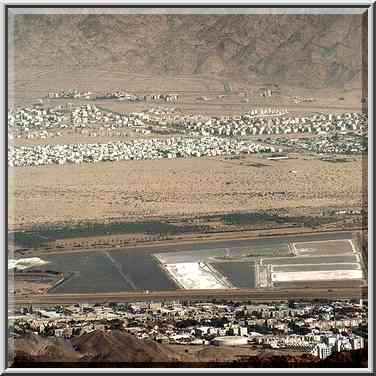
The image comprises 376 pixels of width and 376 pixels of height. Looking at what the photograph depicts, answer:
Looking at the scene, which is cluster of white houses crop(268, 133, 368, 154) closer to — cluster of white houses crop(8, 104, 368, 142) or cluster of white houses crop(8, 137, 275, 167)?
cluster of white houses crop(8, 104, 368, 142)

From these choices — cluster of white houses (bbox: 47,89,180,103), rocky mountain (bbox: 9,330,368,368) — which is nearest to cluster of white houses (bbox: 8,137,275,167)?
cluster of white houses (bbox: 47,89,180,103)

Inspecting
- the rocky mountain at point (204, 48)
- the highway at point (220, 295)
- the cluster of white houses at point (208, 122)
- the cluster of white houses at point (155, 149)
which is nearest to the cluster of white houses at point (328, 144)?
the cluster of white houses at point (208, 122)

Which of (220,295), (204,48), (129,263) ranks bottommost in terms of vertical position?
(220,295)

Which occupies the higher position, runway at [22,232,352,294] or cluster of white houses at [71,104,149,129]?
cluster of white houses at [71,104,149,129]

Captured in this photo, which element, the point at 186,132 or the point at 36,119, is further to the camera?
the point at 186,132

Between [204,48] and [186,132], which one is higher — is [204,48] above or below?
above

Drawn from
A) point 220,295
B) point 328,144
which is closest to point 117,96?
point 328,144

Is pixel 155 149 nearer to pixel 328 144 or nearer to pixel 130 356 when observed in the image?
pixel 328 144
